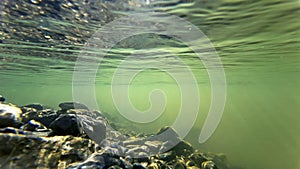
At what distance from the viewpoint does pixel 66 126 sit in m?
6.43

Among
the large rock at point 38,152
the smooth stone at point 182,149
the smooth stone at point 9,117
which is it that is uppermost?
A: the smooth stone at point 9,117

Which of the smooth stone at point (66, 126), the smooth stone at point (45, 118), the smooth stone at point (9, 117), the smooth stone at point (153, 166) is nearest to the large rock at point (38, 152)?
the smooth stone at point (66, 126)

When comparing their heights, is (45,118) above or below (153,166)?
above

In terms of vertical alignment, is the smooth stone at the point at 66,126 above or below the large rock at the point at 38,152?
above

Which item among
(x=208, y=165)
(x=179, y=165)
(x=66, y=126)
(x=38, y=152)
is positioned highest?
(x=66, y=126)

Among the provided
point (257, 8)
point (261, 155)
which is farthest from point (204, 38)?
point (261, 155)

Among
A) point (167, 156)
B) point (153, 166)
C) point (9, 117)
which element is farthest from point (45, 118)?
point (167, 156)

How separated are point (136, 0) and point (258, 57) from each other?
621 inches

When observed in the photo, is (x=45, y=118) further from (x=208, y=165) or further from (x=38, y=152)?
(x=208, y=165)

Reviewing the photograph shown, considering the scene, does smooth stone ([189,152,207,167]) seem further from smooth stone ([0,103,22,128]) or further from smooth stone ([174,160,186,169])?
smooth stone ([0,103,22,128])

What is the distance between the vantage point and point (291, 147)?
144 ft

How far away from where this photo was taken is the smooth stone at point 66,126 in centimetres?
638

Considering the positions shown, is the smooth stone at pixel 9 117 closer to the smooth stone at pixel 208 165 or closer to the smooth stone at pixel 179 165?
the smooth stone at pixel 179 165

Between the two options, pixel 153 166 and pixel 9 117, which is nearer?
pixel 9 117
